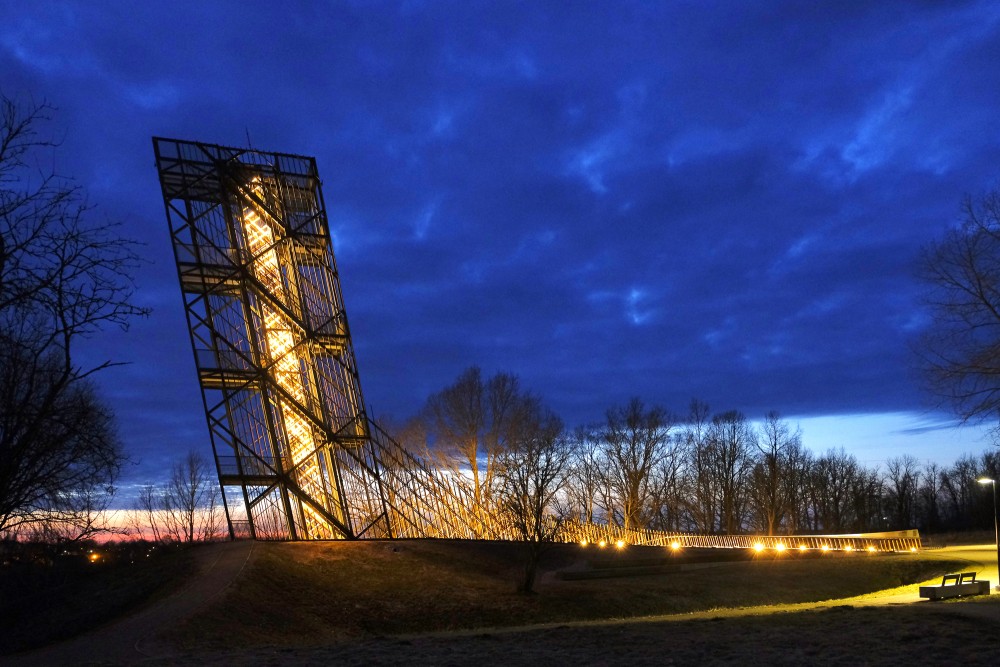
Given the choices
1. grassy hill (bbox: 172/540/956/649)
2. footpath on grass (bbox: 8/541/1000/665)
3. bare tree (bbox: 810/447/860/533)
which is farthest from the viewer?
bare tree (bbox: 810/447/860/533)

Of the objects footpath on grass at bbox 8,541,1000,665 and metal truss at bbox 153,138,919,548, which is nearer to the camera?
footpath on grass at bbox 8,541,1000,665

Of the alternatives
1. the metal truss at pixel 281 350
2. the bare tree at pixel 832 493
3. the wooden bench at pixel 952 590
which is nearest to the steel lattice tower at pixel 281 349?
the metal truss at pixel 281 350

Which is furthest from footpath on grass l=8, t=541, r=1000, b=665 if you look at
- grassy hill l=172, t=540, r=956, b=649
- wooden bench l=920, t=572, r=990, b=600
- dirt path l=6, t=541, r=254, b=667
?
grassy hill l=172, t=540, r=956, b=649

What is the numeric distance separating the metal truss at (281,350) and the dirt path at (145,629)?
3294 mm

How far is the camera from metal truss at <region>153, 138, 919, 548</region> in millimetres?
28406

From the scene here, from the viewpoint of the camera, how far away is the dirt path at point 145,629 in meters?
15.7

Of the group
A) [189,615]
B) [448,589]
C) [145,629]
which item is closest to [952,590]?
[448,589]

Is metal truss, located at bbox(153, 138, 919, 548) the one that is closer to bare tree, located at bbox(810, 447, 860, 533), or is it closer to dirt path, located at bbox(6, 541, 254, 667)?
dirt path, located at bbox(6, 541, 254, 667)

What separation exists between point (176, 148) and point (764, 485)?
193 feet

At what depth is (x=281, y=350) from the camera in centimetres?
2975

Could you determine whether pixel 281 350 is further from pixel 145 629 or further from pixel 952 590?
pixel 952 590

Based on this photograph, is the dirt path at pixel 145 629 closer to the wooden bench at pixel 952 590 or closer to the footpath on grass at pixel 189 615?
the footpath on grass at pixel 189 615

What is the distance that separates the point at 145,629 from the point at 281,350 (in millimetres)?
13052

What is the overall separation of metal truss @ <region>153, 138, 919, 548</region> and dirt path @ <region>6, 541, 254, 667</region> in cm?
329
